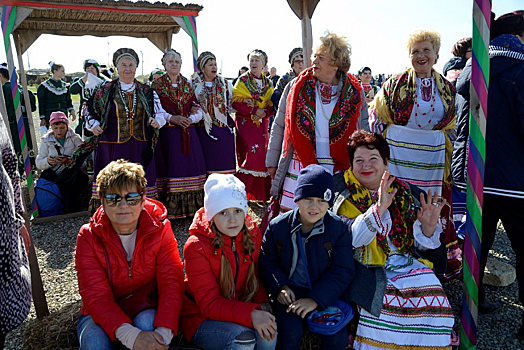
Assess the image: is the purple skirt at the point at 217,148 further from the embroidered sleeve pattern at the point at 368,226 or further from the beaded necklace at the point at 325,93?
the embroidered sleeve pattern at the point at 368,226

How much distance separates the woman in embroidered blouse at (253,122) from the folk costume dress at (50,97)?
4.35 m

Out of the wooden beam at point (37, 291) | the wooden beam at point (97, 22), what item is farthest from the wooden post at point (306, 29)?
the wooden beam at point (97, 22)

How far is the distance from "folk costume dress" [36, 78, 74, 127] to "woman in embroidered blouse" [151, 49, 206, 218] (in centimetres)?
425

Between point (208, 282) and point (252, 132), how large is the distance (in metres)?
3.68

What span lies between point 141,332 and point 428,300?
1558mm

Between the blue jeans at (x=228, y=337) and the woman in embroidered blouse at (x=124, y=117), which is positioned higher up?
the woman in embroidered blouse at (x=124, y=117)

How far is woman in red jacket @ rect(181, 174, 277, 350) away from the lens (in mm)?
2215

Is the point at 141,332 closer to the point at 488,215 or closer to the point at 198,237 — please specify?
the point at 198,237

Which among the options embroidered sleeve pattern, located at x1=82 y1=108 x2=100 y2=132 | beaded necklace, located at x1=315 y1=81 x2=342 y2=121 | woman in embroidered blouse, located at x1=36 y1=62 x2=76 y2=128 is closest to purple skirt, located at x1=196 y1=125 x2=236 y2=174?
embroidered sleeve pattern, located at x1=82 y1=108 x2=100 y2=132

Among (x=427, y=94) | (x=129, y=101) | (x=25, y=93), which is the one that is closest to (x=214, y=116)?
(x=129, y=101)

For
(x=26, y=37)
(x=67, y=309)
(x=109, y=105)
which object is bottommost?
(x=67, y=309)

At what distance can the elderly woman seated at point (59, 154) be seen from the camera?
511 centimetres

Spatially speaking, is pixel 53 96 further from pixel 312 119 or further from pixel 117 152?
pixel 312 119

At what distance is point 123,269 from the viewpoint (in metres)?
2.32
